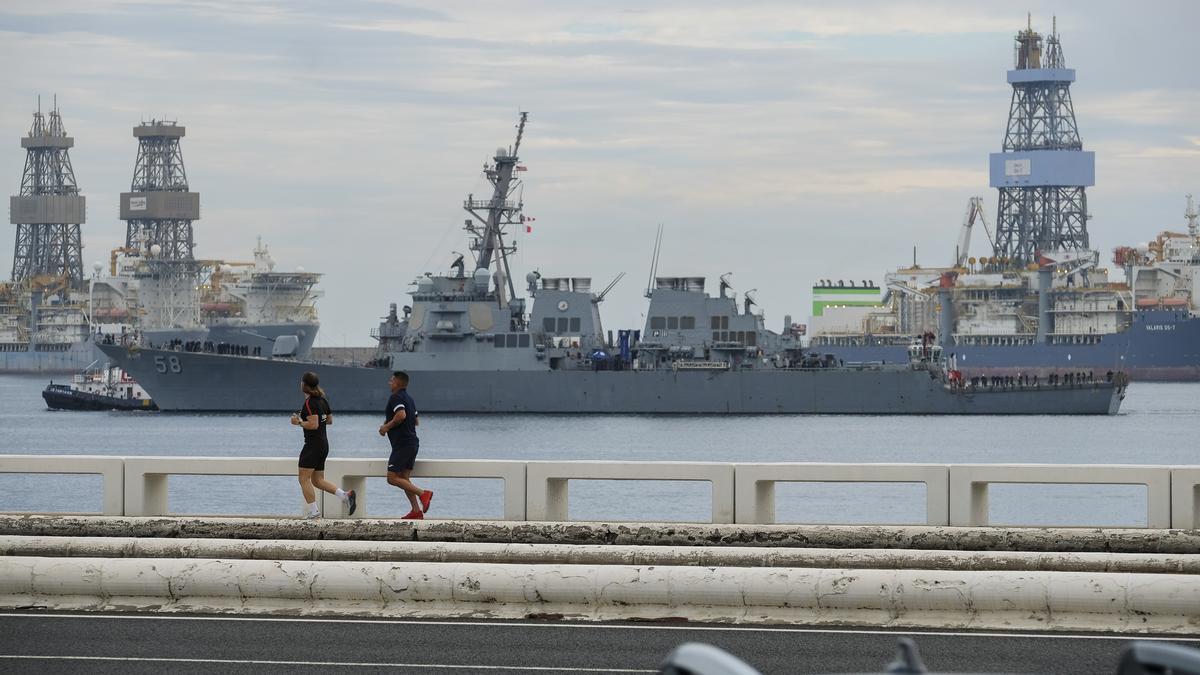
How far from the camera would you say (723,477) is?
38.1 ft

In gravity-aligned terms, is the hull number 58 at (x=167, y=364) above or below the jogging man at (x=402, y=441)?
above

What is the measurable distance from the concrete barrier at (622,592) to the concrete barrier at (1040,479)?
2.23 meters

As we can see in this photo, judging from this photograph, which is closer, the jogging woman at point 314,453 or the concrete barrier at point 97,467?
the jogging woman at point 314,453

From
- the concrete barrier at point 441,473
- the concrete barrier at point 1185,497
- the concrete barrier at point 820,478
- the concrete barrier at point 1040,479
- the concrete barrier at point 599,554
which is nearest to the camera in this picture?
the concrete barrier at point 599,554

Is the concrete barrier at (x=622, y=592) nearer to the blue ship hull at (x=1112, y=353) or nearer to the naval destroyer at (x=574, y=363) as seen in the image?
the naval destroyer at (x=574, y=363)

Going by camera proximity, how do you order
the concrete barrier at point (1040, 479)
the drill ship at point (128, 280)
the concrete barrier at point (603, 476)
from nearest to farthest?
the concrete barrier at point (1040, 479) < the concrete barrier at point (603, 476) < the drill ship at point (128, 280)

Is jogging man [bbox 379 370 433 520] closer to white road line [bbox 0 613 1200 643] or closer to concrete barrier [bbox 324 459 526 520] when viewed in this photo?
concrete barrier [bbox 324 459 526 520]

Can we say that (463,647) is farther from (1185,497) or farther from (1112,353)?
(1112,353)

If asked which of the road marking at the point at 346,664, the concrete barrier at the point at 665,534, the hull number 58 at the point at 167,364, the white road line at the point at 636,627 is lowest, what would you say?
the road marking at the point at 346,664

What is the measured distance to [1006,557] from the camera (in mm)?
9766

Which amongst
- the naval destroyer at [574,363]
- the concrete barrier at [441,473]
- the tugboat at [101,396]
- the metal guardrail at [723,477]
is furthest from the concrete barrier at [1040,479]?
the tugboat at [101,396]

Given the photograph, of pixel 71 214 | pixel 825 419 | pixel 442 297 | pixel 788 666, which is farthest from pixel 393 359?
pixel 71 214

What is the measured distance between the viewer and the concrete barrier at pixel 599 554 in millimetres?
9773

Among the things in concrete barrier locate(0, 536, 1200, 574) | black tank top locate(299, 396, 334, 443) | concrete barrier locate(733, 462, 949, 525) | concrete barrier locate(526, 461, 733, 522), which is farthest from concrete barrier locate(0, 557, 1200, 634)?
black tank top locate(299, 396, 334, 443)
